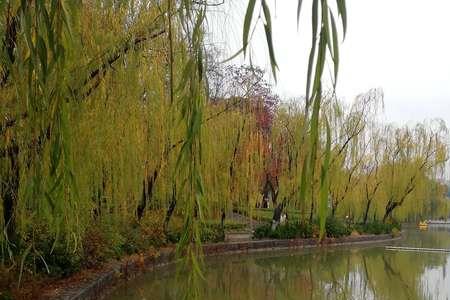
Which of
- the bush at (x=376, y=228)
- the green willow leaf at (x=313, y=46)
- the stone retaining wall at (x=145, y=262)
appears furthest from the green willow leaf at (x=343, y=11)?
the bush at (x=376, y=228)

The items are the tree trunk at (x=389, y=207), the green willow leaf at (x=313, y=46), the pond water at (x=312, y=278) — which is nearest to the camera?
the green willow leaf at (x=313, y=46)

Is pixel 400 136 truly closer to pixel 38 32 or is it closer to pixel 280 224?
pixel 280 224

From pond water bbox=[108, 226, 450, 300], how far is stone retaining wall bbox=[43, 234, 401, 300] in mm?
217

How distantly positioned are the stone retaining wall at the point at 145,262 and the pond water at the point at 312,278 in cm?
22

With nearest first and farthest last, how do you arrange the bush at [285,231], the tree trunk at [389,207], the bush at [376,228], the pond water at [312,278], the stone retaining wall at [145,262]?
1. the stone retaining wall at [145,262]
2. the pond water at [312,278]
3. the bush at [285,231]
4. the bush at [376,228]
5. the tree trunk at [389,207]

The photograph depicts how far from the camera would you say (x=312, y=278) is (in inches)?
451

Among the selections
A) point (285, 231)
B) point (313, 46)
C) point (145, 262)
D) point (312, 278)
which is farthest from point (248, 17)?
point (285, 231)

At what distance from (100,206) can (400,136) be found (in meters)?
18.5

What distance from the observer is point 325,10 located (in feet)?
3.70

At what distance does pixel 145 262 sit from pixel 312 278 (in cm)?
354

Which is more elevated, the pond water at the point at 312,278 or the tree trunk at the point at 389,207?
the tree trunk at the point at 389,207

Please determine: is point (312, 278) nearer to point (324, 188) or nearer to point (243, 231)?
point (243, 231)

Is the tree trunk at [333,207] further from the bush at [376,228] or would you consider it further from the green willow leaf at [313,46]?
the green willow leaf at [313,46]

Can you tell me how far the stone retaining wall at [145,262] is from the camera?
6.72m
